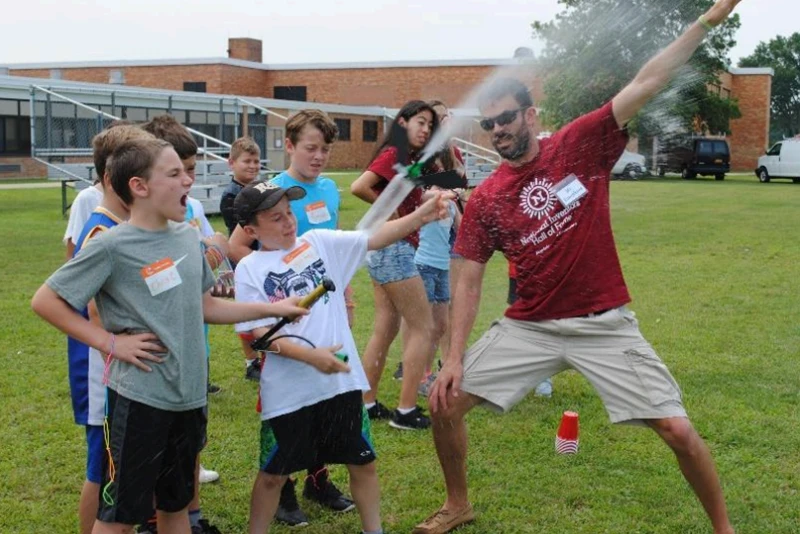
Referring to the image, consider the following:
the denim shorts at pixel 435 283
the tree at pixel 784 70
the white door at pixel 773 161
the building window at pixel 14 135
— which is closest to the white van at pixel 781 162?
the white door at pixel 773 161

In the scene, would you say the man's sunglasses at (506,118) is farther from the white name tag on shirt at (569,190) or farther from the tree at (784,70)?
the tree at (784,70)

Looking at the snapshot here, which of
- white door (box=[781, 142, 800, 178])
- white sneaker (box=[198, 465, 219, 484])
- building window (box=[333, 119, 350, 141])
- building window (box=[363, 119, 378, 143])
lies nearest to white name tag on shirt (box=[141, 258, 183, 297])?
white sneaker (box=[198, 465, 219, 484])

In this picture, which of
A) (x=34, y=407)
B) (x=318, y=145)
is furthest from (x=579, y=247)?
(x=34, y=407)

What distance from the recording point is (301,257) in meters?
4.01

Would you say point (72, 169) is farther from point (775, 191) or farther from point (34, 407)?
point (775, 191)

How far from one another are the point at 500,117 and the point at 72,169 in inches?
666

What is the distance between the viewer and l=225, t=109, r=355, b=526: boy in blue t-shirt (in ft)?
15.5

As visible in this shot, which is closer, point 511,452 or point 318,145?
point 318,145

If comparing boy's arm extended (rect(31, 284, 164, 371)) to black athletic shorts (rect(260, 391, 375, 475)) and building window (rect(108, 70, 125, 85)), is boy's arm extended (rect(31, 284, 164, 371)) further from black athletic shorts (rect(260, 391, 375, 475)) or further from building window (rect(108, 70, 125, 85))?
building window (rect(108, 70, 125, 85))

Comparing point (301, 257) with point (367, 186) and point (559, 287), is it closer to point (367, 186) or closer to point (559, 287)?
point (559, 287)

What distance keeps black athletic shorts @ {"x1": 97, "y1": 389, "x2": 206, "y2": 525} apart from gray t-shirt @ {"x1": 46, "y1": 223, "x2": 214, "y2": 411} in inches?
2.4

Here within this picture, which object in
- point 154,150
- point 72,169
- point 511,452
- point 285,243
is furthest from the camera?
point 72,169

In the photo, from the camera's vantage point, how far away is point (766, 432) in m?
5.75

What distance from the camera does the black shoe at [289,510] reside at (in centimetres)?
447
